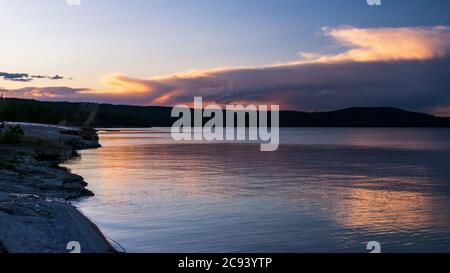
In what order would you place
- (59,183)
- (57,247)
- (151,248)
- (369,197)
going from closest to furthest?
(57,247), (151,248), (59,183), (369,197)

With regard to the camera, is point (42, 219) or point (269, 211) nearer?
point (42, 219)

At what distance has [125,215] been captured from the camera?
27594 mm

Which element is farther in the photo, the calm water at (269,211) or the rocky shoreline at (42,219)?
the calm water at (269,211)

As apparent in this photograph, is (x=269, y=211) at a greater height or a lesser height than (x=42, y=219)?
greater

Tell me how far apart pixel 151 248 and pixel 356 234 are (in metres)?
9.76

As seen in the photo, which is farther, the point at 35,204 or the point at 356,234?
the point at 356,234

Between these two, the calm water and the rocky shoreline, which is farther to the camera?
the calm water

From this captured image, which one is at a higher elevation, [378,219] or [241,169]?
[241,169]
